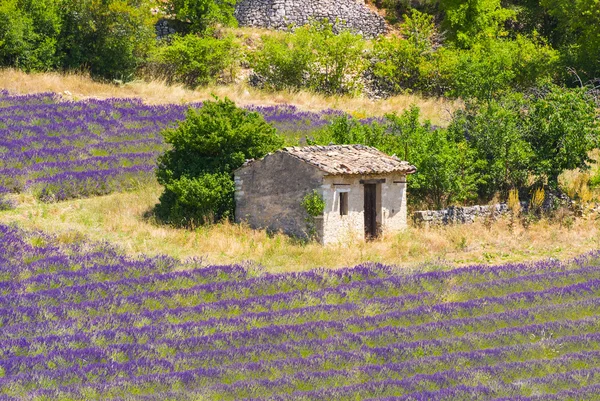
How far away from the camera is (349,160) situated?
26375 millimetres

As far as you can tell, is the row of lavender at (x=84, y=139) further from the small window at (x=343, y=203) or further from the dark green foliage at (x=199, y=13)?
the dark green foliage at (x=199, y=13)

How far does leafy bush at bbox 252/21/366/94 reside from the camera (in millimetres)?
45250

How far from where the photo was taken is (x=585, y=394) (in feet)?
43.5

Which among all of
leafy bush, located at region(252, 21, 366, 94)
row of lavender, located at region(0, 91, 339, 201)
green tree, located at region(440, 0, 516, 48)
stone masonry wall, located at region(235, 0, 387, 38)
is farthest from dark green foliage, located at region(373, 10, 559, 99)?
row of lavender, located at region(0, 91, 339, 201)

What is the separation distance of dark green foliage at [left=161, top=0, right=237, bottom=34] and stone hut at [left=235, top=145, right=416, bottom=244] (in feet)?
66.9

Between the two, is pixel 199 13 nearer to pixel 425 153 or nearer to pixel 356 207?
pixel 425 153

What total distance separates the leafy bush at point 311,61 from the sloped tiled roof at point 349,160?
17473 millimetres

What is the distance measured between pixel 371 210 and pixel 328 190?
2311mm

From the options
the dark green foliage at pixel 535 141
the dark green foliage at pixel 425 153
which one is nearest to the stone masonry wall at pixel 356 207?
the dark green foliage at pixel 425 153

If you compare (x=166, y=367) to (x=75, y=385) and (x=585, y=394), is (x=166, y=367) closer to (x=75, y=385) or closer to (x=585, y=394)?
(x=75, y=385)

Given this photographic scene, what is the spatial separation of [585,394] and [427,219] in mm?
14741

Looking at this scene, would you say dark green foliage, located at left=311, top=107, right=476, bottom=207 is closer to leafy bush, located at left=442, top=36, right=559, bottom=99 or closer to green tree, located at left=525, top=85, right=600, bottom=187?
green tree, located at left=525, top=85, right=600, bottom=187

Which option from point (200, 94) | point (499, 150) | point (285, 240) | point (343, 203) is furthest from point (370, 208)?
point (200, 94)

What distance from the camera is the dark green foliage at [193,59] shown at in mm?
Result: 43344
